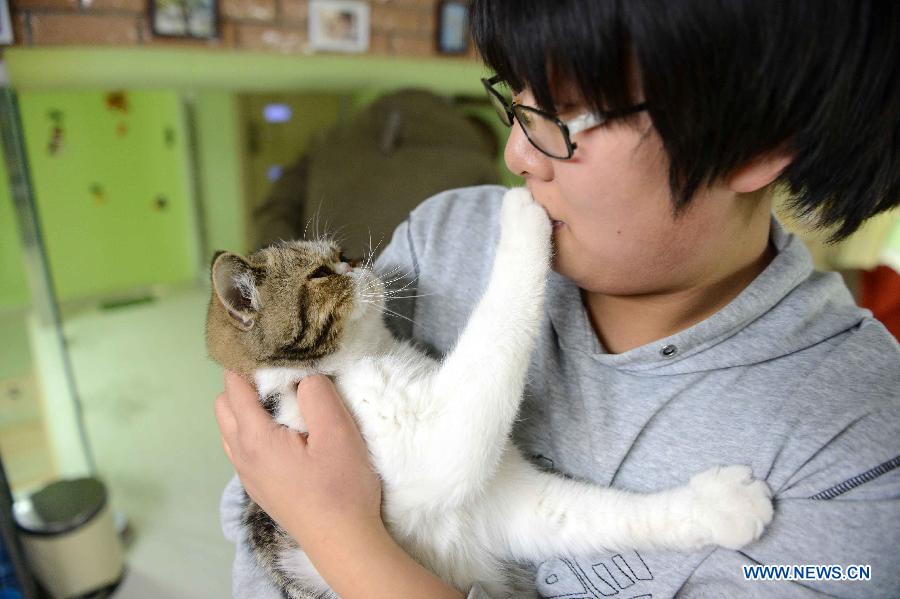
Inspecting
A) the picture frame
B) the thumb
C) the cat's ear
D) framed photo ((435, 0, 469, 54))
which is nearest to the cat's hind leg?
the thumb

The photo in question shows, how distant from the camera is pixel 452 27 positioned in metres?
2.94

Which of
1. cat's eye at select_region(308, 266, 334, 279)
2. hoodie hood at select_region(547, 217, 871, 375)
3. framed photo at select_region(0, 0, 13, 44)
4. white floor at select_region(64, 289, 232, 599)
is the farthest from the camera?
white floor at select_region(64, 289, 232, 599)

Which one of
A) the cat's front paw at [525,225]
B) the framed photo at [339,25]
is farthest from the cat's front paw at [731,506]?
the framed photo at [339,25]

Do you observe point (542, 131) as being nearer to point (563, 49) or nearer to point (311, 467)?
point (563, 49)

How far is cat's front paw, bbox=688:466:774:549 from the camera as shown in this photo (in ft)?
2.39

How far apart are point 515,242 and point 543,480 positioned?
40cm

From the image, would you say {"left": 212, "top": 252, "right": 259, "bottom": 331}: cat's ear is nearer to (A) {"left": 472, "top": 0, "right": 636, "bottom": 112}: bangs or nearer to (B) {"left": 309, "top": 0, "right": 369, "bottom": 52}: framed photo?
(A) {"left": 472, "top": 0, "right": 636, "bottom": 112}: bangs

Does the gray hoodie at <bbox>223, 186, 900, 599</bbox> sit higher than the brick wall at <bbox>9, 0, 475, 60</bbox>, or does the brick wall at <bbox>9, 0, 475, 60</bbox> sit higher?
the brick wall at <bbox>9, 0, 475, 60</bbox>

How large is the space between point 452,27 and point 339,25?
0.68 m

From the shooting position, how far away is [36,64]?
1790mm

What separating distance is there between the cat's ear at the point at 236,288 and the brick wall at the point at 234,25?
1.47 m

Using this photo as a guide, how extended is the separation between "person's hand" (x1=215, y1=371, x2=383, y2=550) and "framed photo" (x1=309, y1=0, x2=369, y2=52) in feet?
6.75

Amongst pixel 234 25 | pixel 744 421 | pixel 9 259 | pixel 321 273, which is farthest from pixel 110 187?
pixel 744 421

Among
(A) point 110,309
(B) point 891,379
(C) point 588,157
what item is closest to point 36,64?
(A) point 110,309
